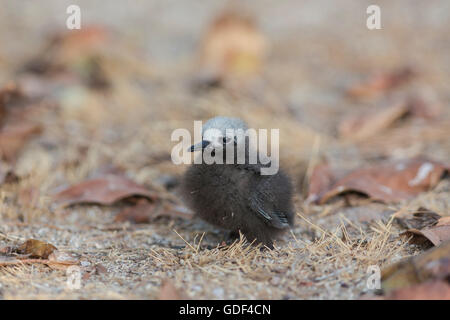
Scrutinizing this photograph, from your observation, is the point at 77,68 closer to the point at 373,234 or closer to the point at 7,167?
the point at 7,167

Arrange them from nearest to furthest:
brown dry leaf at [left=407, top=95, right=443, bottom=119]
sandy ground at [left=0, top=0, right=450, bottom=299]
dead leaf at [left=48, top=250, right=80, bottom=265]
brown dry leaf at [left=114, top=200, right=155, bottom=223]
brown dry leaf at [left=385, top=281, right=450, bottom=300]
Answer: brown dry leaf at [left=385, top=281, right=450, bottom=300], sandy ground at [left=0, top=0, right=450, bottom=299], dead leaf at [left=48, top=250, right=80, bottom=265], brown dry leaf at [left=114, top=200, right=155, bottom=223], brown dry leaf at [left=407, top=95, right=443, bottom=119]

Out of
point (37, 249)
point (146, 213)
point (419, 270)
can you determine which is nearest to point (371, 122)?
point (146, 213)

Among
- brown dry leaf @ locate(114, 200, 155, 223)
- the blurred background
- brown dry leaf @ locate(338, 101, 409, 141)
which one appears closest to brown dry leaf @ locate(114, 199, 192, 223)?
brown dry leaf @ locate(114, 200, 155, 223)

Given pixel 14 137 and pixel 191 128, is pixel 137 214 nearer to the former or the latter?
pixel 14 137

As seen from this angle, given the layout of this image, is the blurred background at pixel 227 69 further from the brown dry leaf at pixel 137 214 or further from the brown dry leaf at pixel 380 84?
the brown dry leaf at pixel 137 214

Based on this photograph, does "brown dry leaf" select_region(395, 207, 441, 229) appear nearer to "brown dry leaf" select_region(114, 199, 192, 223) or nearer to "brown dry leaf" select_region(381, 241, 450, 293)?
"brown dry leaf" select_region(381, 241, 450, 293)

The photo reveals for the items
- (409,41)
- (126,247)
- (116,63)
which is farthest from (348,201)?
(409,41)
